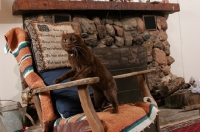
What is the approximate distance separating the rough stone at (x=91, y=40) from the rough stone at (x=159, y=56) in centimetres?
84

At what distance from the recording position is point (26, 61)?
4.99 ft

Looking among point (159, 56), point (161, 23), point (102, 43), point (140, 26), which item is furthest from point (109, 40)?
point (161, 23)

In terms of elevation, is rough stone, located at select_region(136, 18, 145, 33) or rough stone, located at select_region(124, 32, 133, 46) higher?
rough stone, located at select_region(136, 18, 145, 33)

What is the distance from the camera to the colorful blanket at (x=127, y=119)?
1172 mm

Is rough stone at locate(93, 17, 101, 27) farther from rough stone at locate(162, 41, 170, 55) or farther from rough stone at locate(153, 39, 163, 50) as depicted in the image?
rough stone at locate(162, 41, 170, 55)

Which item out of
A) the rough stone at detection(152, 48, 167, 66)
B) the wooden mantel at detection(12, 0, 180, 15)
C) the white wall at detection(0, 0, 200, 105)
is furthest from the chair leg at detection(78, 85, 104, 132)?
the white wall at detection(0, 0, 200, 105)

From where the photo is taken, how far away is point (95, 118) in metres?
1.12

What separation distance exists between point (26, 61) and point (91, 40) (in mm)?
1179

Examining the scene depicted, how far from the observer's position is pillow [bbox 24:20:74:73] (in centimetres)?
154

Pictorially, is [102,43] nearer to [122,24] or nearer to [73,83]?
[122,24]

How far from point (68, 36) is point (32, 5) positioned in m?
1.19

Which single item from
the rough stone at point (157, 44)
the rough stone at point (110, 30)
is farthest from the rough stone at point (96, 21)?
the rough stone at point (157, 44)

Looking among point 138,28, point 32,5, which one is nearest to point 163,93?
point 138,28

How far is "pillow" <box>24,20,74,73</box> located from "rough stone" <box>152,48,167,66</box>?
1.67 meters
